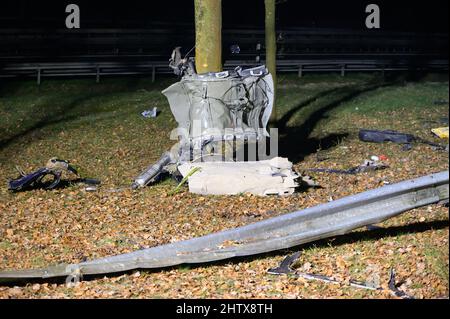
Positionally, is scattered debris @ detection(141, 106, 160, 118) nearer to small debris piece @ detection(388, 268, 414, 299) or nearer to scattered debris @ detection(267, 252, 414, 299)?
scattered debris @ detection(267, 252, 414, 299)

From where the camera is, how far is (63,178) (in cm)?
1234

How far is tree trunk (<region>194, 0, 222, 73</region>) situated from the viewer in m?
12.2

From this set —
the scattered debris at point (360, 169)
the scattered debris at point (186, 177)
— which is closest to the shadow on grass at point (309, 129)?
the scattered debris at point (360, 169)

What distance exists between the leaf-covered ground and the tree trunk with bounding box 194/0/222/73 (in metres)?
1.99

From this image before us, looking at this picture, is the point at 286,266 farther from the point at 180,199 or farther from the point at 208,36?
the point at 208,36

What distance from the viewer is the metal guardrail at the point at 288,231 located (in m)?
6.52

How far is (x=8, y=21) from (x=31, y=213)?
2024cm

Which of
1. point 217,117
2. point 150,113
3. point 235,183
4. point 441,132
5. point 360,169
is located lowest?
point 360,169

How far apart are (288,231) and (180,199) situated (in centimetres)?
377

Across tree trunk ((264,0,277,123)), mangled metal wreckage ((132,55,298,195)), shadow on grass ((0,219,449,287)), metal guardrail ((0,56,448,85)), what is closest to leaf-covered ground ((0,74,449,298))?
shadow on grass ((0,219,449,287))

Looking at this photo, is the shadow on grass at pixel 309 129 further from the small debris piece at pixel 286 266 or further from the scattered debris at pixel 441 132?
the small debris piece at pixel 286 266

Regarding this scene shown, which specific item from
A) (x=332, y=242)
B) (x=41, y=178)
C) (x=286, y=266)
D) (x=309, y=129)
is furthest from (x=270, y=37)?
(x=286, y=266)

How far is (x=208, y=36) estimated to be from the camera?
1227 cm
